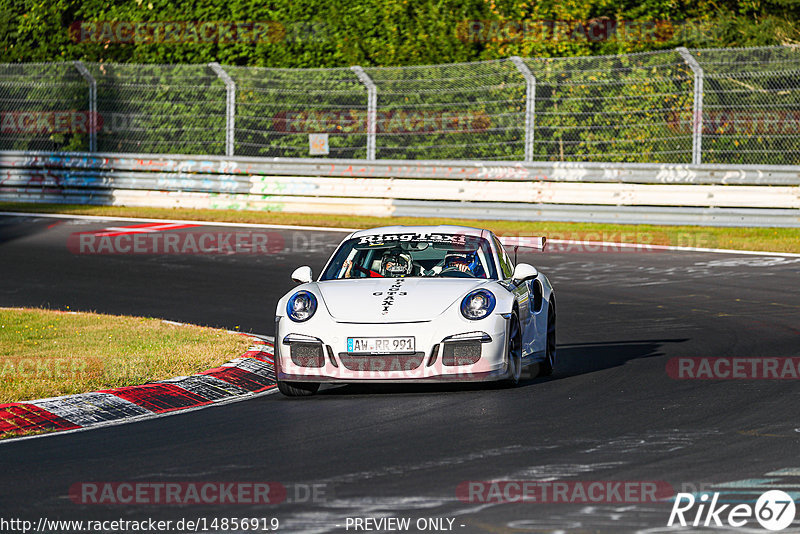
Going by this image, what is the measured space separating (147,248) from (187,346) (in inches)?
370

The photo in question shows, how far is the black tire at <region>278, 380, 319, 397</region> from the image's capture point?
9555mm

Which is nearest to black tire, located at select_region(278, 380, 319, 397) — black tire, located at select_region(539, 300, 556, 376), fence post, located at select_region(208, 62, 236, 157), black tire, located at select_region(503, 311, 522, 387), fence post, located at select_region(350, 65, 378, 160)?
black tire, located at select_region(503, 311, 522, 387)

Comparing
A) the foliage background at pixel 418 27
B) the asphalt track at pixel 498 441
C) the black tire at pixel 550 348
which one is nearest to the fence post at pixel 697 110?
the foliage background at pixel 418 27

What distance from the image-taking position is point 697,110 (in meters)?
21.5

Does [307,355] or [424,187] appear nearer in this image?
[307,355]

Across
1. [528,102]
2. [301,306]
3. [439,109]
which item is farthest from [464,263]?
[439,109]

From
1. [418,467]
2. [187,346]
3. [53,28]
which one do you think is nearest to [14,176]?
[53,28]

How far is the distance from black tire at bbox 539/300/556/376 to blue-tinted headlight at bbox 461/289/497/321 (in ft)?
4.02

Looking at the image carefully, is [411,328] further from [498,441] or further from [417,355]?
[498,441]

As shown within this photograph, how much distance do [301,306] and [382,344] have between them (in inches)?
30.3

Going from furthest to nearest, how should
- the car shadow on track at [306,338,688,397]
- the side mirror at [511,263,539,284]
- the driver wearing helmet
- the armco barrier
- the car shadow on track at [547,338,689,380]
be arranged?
the armco barrier
the car shadow on track at [547,338,689,380]
the driver wearing helmet
the side mirror at [511,263,539,284]
the car shadow on track at [306,338,688,397]

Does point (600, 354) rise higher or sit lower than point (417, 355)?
lower

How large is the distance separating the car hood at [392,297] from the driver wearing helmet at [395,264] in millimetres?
411

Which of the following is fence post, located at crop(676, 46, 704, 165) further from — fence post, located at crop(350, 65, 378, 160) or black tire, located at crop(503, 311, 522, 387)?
black tire, located at crop(503, 311, 522, 387)
